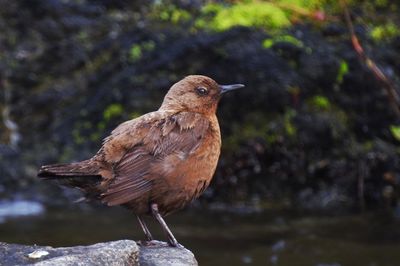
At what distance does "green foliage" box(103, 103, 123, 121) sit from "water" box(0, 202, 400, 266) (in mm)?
1004

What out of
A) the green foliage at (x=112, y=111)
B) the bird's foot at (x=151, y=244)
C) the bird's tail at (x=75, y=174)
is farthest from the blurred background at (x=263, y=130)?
the bird's tail at (x=75, y=174)

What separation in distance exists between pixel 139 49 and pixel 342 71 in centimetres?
213

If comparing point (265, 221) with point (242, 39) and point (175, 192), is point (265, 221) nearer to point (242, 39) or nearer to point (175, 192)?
point (242, 39)

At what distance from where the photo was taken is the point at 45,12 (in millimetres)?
9648

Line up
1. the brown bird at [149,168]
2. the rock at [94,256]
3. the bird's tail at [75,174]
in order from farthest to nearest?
the brown bird at [149,168], the bird's tail at [75,174], the rock at [94,256]

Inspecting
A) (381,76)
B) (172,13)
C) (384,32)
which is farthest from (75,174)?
(384,32)

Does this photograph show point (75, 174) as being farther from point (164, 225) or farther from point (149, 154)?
point (164, 225)

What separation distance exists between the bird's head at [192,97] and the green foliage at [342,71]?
9.16 feet

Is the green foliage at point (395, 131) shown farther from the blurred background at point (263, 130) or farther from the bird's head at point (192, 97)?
the bird's head at point (192, 97)

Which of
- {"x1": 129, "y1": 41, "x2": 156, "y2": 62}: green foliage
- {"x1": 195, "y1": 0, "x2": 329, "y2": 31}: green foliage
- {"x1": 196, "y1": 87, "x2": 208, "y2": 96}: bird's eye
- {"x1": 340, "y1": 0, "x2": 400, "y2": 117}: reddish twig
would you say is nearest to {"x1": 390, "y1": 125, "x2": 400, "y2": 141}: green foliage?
{"x1": 340, "y1": 0, "x2": 400, "y2": 117}: reddish twig

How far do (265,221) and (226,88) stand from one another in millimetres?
2673

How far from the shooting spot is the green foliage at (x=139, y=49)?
8656 mm

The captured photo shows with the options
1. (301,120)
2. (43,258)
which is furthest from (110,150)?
(301,120)

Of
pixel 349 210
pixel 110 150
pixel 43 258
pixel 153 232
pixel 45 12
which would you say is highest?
pixel 45 12
